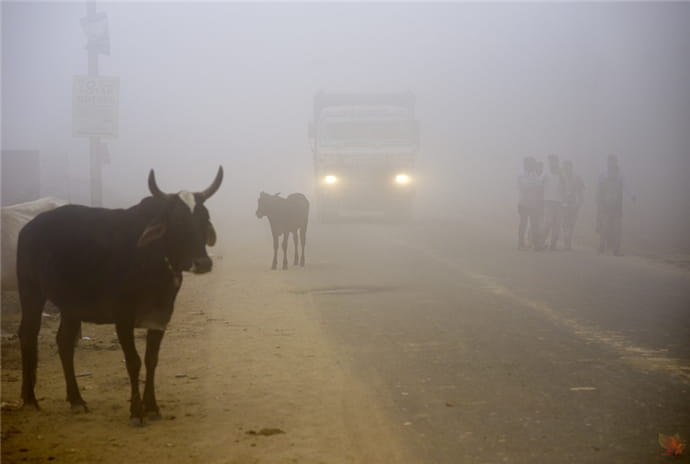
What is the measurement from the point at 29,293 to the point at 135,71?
144565 millimetres

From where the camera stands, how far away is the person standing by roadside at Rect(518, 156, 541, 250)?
19531 millimetres

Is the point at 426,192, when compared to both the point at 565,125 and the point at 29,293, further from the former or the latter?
the point at 29,293

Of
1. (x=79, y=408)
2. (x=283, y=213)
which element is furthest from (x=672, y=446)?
(x=283, y=213)

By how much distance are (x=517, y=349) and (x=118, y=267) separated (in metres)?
4.12

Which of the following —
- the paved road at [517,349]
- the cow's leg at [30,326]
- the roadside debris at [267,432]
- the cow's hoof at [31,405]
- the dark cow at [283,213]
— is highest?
the dark cow at [283,213]

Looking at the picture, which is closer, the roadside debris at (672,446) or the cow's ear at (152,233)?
the roadside debris at (672,446)

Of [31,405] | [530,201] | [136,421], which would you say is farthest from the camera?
[530,201]

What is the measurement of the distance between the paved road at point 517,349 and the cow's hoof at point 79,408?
90.6 inches

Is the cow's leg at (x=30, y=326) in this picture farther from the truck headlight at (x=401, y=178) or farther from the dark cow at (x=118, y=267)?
the truck headlight at (x=401, y=178)

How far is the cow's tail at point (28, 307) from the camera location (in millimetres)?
7004

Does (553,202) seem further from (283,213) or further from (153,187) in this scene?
(153,187)

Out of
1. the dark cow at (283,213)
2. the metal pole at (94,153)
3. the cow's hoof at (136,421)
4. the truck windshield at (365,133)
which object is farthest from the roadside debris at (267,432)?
the truck windshield at (365,133)

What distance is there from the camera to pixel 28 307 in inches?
280

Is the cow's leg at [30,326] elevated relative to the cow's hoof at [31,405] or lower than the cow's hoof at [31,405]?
elevated
